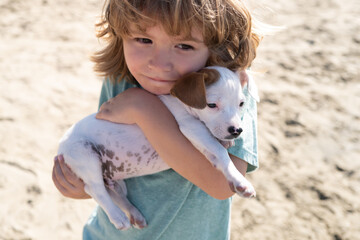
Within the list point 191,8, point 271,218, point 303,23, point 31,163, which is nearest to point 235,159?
point 191,8

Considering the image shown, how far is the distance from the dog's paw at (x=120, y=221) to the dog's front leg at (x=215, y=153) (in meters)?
0.42

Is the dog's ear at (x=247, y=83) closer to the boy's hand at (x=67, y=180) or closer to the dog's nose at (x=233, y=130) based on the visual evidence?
the dog's nose at (x=233, y=130)

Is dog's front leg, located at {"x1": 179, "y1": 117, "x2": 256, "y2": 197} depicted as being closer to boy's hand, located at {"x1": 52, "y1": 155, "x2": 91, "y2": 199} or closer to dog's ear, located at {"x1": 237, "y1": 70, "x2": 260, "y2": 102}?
dog's ear, located at {"x1": 237, "y1": 70, "x2": 260, "y2": 102}

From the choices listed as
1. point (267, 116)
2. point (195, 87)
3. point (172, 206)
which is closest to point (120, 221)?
point (172, 206)

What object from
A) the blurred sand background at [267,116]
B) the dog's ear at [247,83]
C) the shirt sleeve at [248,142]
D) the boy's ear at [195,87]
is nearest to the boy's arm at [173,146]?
the shirt sleeve at [248,142]

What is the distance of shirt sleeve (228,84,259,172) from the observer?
1.50 m

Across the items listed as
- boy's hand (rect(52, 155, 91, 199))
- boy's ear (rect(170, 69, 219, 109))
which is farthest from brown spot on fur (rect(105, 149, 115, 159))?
boy's ear (rect(170, 69, 219, 109))

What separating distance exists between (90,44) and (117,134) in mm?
3142

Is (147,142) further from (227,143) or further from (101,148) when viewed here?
(227,143)

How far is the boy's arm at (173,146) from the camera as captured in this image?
1.43m

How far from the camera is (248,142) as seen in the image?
154 centimetres

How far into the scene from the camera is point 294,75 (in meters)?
4.17

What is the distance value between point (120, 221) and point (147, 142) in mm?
309

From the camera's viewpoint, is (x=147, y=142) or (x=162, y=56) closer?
(x=162, y=56)
